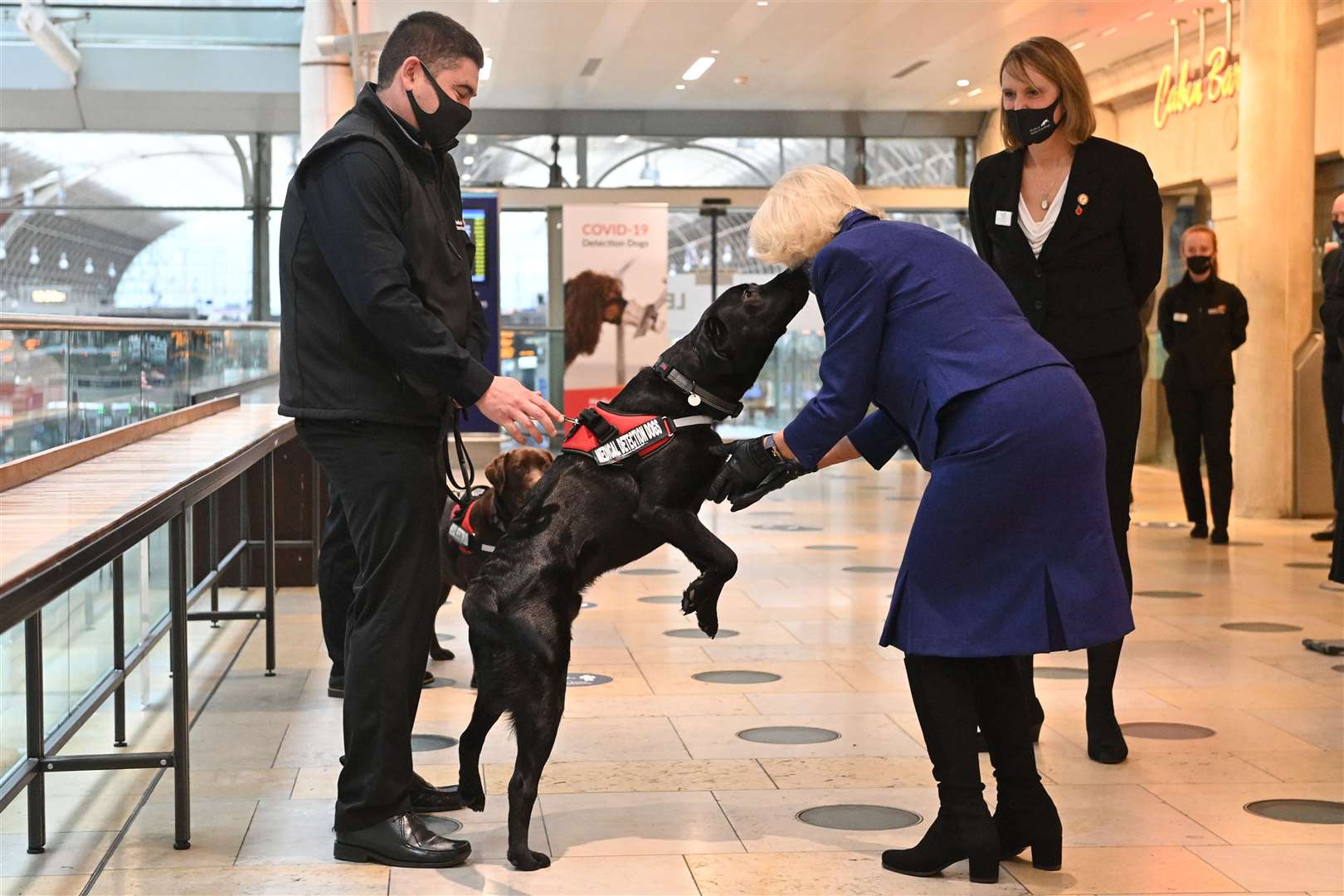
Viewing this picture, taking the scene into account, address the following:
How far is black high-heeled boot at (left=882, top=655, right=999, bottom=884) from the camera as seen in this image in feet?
10.5

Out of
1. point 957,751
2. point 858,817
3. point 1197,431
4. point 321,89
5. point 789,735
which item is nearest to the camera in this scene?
point 957,751

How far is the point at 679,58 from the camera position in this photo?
1644cm

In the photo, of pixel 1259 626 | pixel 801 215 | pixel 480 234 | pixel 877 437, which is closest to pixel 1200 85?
pixel 480 234

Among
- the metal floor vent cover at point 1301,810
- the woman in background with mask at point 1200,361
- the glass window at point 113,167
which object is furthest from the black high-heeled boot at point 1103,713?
the glass window at point 113,167

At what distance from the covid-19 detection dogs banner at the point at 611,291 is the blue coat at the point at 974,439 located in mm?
14099

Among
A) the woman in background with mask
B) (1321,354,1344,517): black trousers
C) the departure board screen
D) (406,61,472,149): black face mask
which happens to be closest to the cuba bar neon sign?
the woman in background with mask

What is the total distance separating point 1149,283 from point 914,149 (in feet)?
56.0

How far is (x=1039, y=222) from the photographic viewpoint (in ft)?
14.0


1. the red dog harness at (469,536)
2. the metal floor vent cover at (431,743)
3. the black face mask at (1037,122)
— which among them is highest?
the black face mask at (1037,122)

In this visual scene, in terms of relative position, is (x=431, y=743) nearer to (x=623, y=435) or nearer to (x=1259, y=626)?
(x=623, y=435)

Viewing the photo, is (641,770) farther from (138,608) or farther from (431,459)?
(138,608)

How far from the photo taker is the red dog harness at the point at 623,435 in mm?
3340

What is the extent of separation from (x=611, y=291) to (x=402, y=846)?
46.6ft

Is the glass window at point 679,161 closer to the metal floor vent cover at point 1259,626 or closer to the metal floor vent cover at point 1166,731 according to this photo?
the metal floor vent cover at point 1259,626
